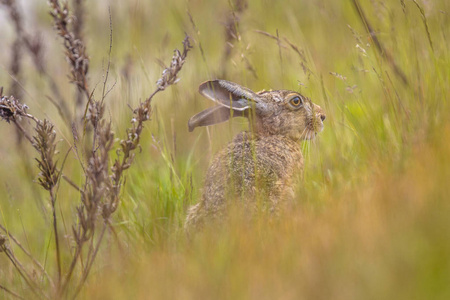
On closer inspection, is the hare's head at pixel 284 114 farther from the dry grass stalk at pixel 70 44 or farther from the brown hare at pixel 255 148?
the dry grass stalk at pixel 70 44

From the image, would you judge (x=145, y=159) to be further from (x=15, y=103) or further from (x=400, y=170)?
(x=400, y=170)

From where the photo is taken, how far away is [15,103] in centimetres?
341

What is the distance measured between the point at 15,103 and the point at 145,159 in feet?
7.98

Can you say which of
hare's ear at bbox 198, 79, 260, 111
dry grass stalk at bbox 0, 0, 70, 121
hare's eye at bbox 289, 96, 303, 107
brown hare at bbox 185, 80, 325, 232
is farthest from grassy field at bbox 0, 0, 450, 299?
hare's eye at bbox 289, 96, 303, 107

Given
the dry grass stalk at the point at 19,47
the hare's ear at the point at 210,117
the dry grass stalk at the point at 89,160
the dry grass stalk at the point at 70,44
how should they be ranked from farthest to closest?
1. the dry grass stalk at the point at 19,47
2. the hare's ear at the point at 210,117
3. the dry grass stalk at the point at 70,44
4. the dry grass stalk at the point at 89,160

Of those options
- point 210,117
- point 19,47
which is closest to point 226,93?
point 210,117

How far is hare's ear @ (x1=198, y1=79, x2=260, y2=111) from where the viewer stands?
444 cm

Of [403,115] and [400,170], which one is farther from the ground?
[403,115]

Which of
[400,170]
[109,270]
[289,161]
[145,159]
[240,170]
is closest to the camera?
[400,170]

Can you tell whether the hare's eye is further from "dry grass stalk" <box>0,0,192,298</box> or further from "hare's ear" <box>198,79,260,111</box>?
"dry grass stalk" <box>0,0,192,298</box>

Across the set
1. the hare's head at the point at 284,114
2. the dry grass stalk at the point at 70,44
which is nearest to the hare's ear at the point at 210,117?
the hare's head at the point at 284,114

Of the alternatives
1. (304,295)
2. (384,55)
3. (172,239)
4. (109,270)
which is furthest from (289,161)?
(304,295)

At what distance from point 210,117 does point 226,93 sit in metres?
0.25

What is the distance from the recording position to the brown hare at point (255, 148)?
12.6ft
